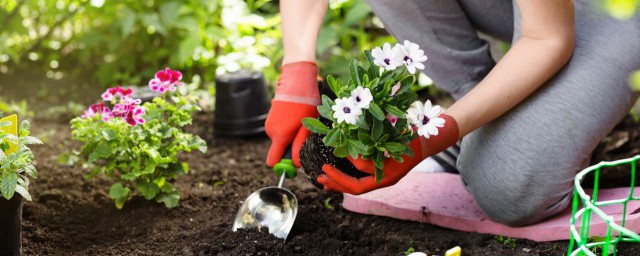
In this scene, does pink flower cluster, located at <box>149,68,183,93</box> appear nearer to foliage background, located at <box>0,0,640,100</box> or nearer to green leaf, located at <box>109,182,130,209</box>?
green leaf, located at <box>109,182,130,209</box>

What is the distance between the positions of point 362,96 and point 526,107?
0.59 metres

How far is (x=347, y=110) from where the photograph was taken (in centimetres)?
146

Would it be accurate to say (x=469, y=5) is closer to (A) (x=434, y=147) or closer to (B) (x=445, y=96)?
(A) (x=434, y=147)

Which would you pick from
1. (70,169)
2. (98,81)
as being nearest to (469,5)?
(70,169)

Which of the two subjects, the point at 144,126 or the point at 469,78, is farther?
the point at 469,78

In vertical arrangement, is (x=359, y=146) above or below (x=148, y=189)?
above

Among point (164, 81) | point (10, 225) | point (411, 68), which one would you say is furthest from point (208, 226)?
point (411, 68)

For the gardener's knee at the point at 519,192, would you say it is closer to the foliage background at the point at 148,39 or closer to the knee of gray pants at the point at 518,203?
the knee of gray pants at the point at 518,203

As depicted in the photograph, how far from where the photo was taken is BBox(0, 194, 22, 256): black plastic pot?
157cm

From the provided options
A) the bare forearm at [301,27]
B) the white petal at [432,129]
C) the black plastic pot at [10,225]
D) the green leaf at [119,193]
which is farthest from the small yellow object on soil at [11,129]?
the white petal at [432,129]

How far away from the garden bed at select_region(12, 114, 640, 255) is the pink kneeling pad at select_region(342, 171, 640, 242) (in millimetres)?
29

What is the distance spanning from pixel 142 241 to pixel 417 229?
0.70 metres

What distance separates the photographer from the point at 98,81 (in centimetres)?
334

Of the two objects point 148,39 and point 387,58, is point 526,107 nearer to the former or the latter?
point 387,58
